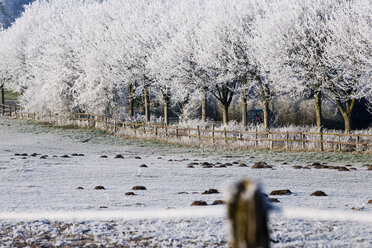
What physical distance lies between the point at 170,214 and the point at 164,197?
8.98 feet

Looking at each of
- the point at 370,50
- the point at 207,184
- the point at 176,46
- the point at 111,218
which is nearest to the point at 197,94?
the point at 176,46

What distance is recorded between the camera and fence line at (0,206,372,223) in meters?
10.2

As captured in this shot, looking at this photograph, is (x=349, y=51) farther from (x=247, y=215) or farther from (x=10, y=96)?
(x=10, y=96)

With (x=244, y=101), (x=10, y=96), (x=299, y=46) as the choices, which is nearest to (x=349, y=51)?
(x=299, y=46)

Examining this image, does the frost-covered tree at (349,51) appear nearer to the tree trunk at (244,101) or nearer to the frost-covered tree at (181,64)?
the tree trunk at (244,101)

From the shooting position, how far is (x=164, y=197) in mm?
13328

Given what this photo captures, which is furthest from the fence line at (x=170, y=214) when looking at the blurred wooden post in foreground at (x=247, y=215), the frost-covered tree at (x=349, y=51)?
the frost-covered tree at (x=349, y=51)

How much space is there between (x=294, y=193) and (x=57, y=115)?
138 feet

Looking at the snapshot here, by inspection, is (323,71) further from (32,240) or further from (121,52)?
(32,240)

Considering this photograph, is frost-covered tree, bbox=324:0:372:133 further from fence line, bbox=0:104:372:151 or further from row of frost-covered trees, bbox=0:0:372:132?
fence line, bbox=0:104:372:151

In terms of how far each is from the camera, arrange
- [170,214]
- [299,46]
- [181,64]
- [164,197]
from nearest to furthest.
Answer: [170,214]
[164,197]
[299,46]
[181,64]

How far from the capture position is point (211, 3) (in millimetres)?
49969

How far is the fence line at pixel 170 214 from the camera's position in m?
10.2

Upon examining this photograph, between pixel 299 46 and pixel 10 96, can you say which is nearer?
pixel 299 46
